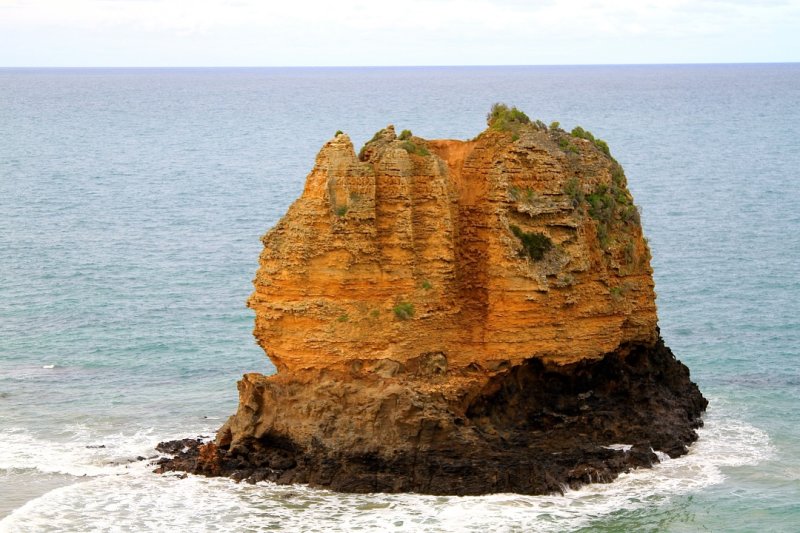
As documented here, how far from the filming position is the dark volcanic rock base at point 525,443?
127ft

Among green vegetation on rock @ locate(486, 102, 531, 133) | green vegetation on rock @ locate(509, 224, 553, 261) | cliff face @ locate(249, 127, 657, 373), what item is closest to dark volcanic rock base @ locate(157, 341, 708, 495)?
cliff face @ locate(249, 127, 657, 373)

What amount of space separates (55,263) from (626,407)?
134 feet

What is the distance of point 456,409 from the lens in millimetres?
40531

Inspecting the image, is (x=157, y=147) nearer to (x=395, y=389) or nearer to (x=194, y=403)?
(x=194, y=403)

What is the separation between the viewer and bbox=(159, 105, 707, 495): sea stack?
128 feet

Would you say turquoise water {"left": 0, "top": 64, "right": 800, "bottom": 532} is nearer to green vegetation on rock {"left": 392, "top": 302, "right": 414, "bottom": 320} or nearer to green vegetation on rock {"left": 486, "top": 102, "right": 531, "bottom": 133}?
green vegetation on rock {"left": 392, "top": 302, "right": 414, "bottom": 320}

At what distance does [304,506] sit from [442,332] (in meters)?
6.61

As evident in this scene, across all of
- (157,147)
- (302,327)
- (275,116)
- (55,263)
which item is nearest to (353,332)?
(302,327)

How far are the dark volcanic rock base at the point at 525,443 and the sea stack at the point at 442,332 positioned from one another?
6 cm

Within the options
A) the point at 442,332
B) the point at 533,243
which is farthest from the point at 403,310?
the point at 533,243

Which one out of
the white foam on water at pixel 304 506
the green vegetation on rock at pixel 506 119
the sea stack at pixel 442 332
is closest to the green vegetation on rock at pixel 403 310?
the sea stack at pixel 442 332

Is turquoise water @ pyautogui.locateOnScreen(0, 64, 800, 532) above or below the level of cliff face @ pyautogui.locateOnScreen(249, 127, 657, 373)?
below

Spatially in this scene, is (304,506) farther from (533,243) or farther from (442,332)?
(533,243)

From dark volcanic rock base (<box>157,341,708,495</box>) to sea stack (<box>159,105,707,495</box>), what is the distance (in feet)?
0.19
